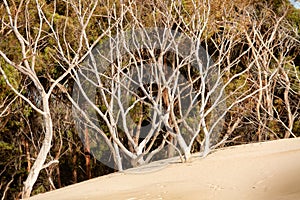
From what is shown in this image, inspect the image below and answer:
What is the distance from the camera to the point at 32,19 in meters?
15.2

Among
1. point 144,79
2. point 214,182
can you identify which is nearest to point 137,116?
point 144,79

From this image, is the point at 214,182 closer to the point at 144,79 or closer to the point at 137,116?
the point at 144,79

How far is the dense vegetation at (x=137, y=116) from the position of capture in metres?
15.5

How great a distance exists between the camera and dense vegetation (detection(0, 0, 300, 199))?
50.8 feet

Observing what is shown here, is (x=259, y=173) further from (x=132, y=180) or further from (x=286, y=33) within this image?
(x=286, y=33)

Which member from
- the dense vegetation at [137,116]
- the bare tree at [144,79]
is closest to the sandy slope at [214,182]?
the bare tree at [144,79]

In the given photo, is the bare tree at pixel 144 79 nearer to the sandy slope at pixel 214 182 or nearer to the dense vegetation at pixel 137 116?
the dense vegetation at pixel 137 116

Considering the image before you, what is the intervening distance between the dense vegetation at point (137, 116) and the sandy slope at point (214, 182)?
19.7ft

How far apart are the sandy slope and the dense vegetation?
6017 mm

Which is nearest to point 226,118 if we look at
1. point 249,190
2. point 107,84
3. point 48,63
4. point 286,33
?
point 286,33

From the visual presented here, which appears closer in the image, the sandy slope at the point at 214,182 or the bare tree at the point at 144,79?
the sandy slope at the point at 214,182

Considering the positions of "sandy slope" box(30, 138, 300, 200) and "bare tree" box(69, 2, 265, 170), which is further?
"bare tree" box(69, 2, 265, 170)

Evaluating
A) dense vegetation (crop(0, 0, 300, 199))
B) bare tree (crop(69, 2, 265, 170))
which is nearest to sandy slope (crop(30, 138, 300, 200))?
bare tree (crop(69, 2, 265, 170))

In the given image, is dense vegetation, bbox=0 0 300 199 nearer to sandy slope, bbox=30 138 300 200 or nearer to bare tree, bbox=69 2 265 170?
bare tree, bbox=69 2 265 170
